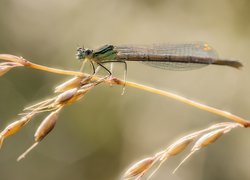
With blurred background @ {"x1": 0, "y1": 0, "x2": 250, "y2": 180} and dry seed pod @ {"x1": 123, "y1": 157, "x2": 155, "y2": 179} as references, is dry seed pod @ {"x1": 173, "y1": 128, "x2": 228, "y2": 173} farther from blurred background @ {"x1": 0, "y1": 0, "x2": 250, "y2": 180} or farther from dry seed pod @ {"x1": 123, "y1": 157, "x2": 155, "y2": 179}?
blurred background @ {"x1": 0, "y1": 0, "x2": 250, "y2": 180}

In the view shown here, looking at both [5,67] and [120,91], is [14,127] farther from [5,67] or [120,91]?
[120,91]

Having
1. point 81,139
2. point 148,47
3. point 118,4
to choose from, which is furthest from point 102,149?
point 148,47

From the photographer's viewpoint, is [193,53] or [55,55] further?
[55,55]

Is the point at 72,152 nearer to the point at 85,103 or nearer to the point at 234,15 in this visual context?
the point at 85,103

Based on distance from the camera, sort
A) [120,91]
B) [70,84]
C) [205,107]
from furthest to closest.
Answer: [120,91] < [70,84] < [205,107]

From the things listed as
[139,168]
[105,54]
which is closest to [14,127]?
[139,168]

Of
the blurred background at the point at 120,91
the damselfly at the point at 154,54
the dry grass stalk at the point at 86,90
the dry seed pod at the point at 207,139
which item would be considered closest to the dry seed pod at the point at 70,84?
the dry grass stalk at the point at 86,90
